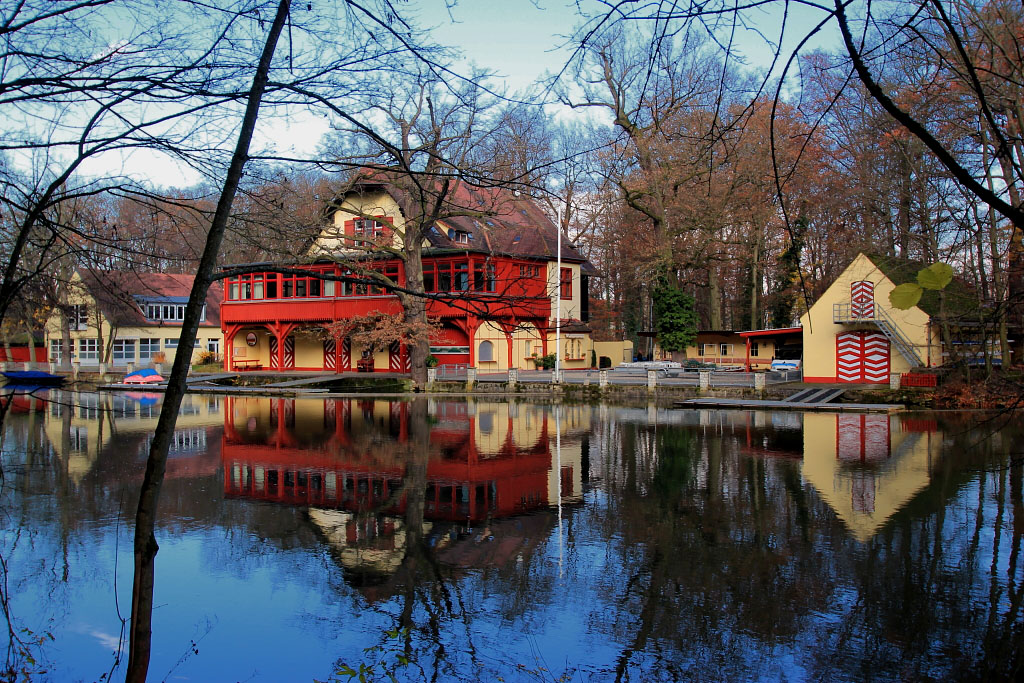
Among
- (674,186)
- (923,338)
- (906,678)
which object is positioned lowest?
(906,678)

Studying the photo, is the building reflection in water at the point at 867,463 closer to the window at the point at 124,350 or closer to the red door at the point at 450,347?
the red door at the point at 450,347

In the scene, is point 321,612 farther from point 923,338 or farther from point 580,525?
point 923,338

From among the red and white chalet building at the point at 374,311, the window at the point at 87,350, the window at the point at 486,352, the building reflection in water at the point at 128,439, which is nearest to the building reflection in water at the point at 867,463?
the building reflection in water at the point at 128,439

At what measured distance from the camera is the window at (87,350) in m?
54.9

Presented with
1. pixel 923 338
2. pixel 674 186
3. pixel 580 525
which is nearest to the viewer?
pixel 580 525

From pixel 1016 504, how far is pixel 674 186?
88.1ft

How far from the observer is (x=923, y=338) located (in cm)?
3019

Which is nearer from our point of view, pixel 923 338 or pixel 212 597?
pixel 212 597

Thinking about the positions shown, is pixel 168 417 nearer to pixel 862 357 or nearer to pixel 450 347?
pixel 862 357

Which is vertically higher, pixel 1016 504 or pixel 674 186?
pixel 674 186

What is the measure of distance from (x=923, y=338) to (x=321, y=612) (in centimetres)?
2861

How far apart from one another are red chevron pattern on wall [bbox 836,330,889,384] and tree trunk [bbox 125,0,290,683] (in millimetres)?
31559

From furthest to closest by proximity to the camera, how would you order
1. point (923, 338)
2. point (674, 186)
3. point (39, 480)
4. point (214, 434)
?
point (674, 186), point (923, 338), point (214, 434), point (39, 480)

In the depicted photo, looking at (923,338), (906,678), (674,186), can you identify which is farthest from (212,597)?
(674,186)
